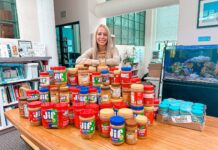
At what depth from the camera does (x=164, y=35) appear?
671cm

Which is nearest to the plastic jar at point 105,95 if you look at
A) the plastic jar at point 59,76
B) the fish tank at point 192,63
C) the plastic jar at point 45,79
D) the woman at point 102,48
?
the plastic jar at point 59,76

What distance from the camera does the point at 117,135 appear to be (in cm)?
81

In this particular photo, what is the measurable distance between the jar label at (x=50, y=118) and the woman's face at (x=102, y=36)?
108 centimetres

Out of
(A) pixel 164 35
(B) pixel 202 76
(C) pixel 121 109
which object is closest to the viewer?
(C) pixel 121 109

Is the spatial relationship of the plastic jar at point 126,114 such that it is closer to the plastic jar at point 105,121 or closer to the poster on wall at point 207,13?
the plastic jar at point 105,121

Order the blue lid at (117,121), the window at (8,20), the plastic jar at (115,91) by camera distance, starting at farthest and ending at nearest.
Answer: the window at (8,20), the plastic jar at (115,91), the blue lid at (117,121)

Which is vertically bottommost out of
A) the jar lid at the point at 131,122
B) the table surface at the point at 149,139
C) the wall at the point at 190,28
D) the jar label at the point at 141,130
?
the table surface at the point at 149,139

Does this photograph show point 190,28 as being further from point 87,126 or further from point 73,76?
point 87,126

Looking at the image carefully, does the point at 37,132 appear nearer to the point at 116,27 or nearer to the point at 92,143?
the point at 92,143

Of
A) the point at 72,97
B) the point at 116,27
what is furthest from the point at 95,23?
the point at 72,97

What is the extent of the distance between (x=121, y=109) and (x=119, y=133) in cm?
15

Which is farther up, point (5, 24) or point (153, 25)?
point (153, 25)

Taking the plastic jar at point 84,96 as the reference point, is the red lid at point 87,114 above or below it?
below

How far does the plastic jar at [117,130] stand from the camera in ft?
2.62
